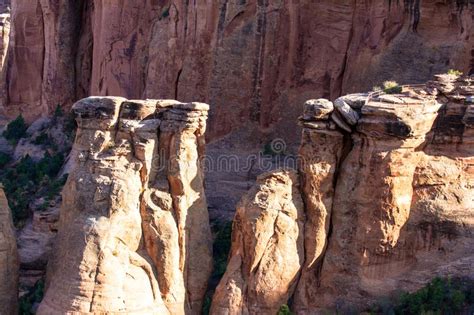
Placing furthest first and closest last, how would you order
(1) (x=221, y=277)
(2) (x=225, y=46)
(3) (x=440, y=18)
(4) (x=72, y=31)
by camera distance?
(4) (x=72, y=31) → (2) (x=225, y=46) → (3) (x=440, y=18) → (1) (x=221, y=277)

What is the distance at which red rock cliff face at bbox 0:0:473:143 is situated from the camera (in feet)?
95.2

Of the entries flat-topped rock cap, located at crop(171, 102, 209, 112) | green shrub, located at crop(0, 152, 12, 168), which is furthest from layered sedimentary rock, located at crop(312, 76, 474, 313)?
green shrub, located at crop(0, 152, 12, 168)

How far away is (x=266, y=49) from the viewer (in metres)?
30.8

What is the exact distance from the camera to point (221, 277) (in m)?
23.8

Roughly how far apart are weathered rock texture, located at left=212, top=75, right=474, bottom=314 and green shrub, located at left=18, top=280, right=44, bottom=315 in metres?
4.99

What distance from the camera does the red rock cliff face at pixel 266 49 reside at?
29031 mm

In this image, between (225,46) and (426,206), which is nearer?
(426,206)

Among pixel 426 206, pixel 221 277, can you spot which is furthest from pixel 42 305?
pixel 426 206

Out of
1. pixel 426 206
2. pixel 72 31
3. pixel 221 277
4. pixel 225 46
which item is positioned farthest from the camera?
pixel 72 31

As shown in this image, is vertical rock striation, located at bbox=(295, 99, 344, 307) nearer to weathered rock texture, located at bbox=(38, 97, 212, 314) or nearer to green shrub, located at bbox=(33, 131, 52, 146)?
weathered rock texture, located at bbox=(38, 97, 212, 314)

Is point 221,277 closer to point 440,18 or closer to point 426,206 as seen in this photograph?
point 426,206

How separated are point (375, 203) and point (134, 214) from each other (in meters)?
5.73

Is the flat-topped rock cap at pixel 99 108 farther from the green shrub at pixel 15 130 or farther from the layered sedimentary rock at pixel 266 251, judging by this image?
the green shrub at pixel 15 130

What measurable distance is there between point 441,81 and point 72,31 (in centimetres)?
1900
